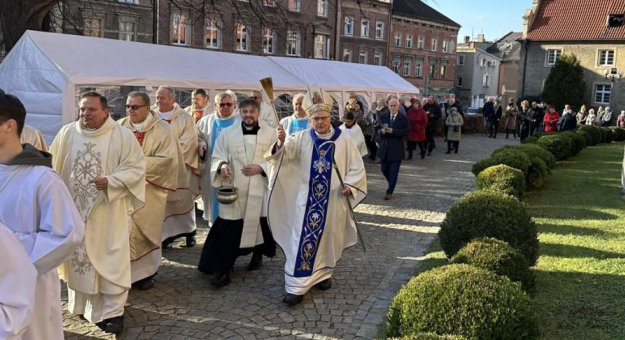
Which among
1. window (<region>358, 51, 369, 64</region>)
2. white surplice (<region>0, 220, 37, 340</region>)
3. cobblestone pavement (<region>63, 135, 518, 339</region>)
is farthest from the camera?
window (<region>358, 51, 369, 64</region>)

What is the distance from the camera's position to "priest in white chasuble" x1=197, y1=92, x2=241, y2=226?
21.6 feet

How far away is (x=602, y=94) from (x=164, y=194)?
4415cm

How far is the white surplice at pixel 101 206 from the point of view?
449 centimetres

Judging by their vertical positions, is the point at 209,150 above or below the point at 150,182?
above

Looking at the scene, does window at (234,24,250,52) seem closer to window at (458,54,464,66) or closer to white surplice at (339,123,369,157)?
white surplice at (339,123,369,157)

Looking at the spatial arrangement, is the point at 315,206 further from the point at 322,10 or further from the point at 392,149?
the point at 322,10

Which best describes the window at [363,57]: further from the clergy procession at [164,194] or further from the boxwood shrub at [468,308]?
the boxwood shrub at [468,308]

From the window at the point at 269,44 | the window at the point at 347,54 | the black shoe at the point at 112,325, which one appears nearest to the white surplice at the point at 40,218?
the black shoe at the point at 112,325

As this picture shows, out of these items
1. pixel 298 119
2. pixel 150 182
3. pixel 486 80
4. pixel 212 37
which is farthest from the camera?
pixel 486 80

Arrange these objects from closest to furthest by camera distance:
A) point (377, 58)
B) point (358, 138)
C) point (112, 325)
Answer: point (112, 325), point (358, 138), point (377, 58)

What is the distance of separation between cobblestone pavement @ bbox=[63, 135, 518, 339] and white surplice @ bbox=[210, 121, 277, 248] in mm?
584

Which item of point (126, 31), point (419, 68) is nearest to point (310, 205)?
point (126, 31)

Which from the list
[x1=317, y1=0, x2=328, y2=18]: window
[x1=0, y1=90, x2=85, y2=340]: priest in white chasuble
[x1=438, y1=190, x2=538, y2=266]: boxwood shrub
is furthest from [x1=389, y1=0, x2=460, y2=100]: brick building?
[x1=0, y1=90, x2=85, y2=340]: priest in white chasuble

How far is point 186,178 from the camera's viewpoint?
265 inches
